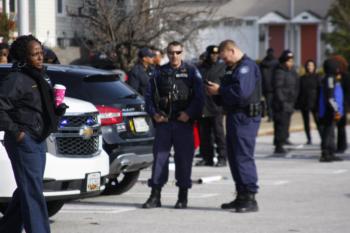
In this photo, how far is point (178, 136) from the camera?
12.2m

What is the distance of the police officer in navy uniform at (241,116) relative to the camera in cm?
1191

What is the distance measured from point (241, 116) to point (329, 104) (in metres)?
6.59

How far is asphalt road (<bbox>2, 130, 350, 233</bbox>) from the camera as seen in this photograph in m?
10.8

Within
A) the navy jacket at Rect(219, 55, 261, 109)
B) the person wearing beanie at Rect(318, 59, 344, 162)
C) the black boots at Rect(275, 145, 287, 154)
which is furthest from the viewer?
the black boots at Rect(275, 145, 287, 154)

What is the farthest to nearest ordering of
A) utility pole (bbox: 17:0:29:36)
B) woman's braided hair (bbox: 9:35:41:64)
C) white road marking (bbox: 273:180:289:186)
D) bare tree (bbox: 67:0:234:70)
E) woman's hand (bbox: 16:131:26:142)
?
bare tree (bbox: 67:0:234:70), utility pole (bbox: 17:0:29:36), white road marking (bbox: 273:180:289:186), woman's braided hair (bbox: 9:35:41:64), woman's hand (bbox: 16:131:26:142)

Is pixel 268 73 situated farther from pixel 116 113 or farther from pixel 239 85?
pixel 239 85

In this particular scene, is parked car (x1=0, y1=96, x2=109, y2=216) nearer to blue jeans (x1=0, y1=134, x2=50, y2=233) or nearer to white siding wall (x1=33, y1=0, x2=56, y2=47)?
blue jeans (x1=0, y1=134, x2=50, y2=233)

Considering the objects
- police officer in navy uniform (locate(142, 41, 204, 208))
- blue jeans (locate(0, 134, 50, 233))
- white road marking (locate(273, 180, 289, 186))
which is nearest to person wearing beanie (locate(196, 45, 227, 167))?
white road marking (locate(273, 180, 289, 186))

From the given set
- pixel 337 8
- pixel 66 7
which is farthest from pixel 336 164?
pixel 337 8

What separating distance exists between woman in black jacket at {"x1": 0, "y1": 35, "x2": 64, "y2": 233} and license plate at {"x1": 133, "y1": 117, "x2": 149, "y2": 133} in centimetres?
409

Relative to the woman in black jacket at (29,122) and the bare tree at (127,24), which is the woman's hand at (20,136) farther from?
the bare tree at (127,24)

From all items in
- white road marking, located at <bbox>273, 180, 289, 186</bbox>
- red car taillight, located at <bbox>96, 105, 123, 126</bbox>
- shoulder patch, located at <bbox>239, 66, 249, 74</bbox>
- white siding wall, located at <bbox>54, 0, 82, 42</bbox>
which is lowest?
white road marking, located at <bbox>273, 180, 289, 186</bbox>

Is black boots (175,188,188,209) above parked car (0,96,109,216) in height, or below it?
below

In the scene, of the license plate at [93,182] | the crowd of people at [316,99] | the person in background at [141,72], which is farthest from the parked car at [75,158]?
the crowd of people at [316,99]
